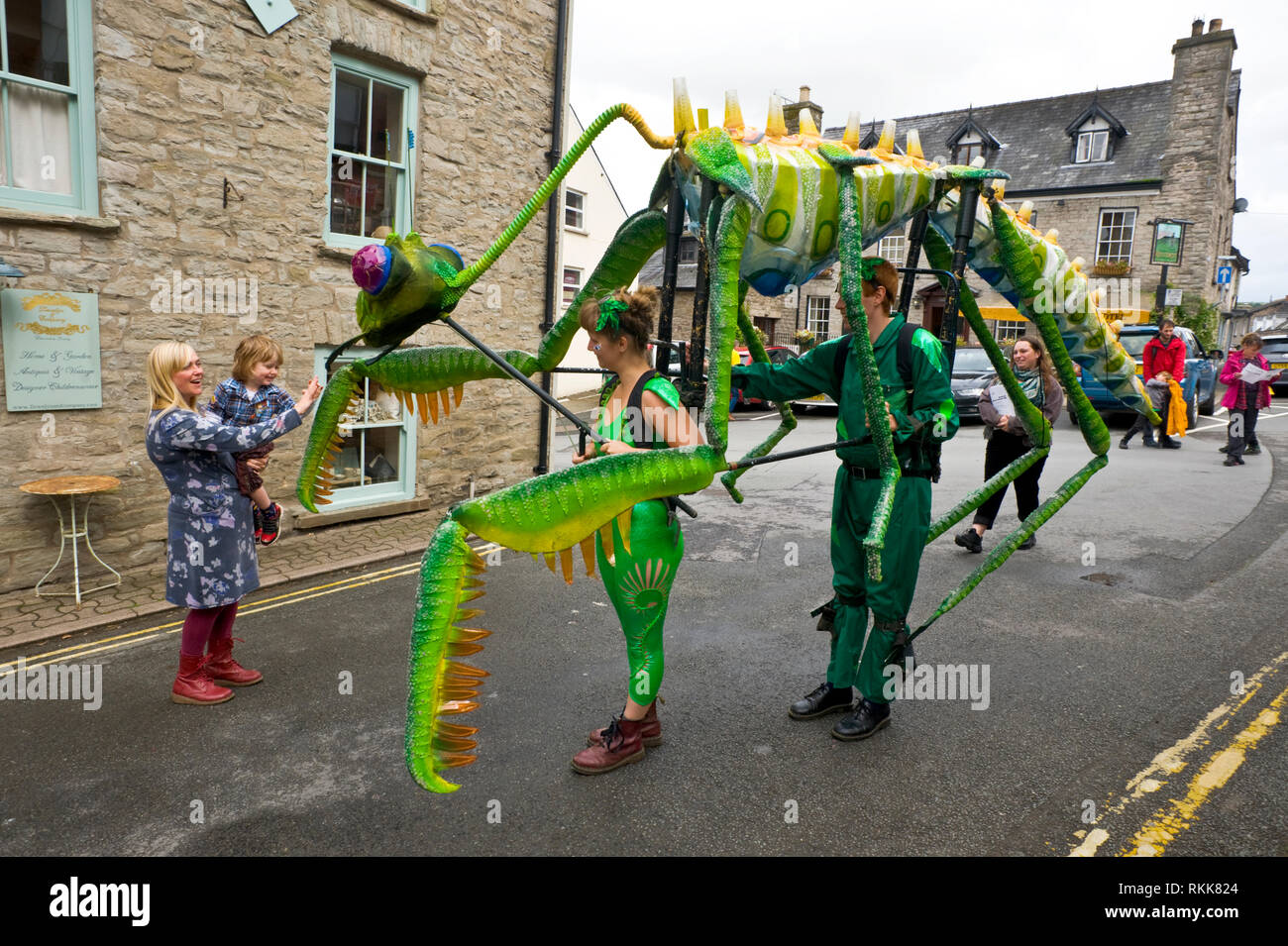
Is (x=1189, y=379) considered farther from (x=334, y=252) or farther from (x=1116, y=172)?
(x=1116, y=172)

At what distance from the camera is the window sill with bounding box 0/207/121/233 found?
5211 mm

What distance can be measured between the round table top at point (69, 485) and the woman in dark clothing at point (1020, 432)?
6.68 m

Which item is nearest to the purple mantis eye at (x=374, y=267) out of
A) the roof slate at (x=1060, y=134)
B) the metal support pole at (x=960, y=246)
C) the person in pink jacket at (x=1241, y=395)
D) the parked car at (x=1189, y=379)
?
the metal support pole at (x=960, y=246)

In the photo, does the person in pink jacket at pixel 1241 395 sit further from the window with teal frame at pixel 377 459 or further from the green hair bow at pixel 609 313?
the green hair bow at pixel 609 313

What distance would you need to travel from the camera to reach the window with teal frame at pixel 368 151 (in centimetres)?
725

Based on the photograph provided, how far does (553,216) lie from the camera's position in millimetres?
9188

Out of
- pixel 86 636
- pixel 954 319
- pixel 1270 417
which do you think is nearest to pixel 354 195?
pixel 86 636

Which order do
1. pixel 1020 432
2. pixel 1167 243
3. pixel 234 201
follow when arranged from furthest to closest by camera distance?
1. pixel 1167 243
2. pixel 1020 432
3. pixel 234 201

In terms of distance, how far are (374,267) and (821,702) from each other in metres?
2.99

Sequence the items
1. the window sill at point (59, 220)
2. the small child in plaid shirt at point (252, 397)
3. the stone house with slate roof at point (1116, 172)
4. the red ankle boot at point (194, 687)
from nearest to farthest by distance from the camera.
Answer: the red ankle boot at point (194, 687) < the small child in plaid shirt at point (252, 397) < the window sill at point (59, 220) < the stone house with slate roof at point (1116, 172)

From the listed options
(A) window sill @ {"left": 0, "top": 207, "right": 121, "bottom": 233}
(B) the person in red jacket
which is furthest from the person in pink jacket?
(A) window sill @ {"left": 0, "top": 207, "right": 121, "bottom": 233}

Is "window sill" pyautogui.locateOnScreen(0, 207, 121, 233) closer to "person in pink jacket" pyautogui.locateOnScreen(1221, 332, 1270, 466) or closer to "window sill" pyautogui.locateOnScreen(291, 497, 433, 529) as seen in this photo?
"window sill" pyautogui.locateOnScreen(291, 497, 433, 529)

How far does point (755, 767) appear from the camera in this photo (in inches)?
141

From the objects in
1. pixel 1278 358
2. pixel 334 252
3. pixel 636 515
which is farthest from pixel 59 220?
pixel 1278 358
